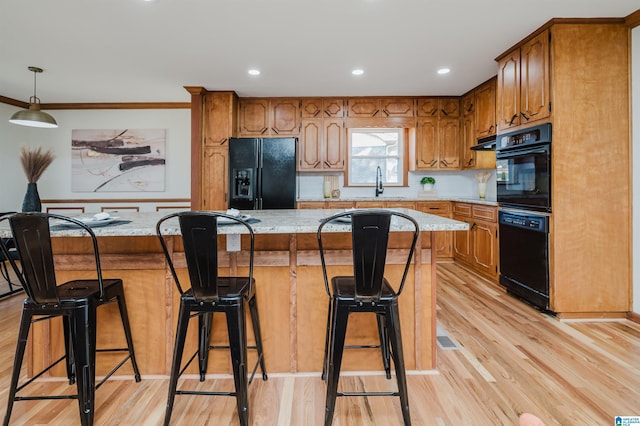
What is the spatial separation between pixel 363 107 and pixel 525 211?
276 cm

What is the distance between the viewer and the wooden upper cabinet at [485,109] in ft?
14.1

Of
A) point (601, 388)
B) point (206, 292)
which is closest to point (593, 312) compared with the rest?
point (601, 388)

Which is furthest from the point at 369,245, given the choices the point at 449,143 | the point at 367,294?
the point at 449,143

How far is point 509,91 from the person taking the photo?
3414 mm

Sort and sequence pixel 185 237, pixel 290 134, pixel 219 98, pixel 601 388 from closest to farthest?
pixel 185 237
pixel 601 388
pixel 219 98
pixel 290 134

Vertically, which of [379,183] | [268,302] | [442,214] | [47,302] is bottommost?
[268,302]

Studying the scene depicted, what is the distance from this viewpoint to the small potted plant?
17.5 feet

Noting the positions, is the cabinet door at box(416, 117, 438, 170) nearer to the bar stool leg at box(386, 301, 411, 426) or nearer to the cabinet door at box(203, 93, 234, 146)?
the cabinet door at box(203, 93, 234, 146)

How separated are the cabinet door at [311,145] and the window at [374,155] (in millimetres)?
611

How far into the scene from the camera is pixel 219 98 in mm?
4727

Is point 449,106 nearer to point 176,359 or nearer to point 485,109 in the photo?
point 485,109

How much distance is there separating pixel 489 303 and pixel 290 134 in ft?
11.1

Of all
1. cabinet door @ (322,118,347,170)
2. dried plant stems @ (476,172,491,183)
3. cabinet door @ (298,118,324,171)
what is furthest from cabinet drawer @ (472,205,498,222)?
cabinet door @ (298,118,324,171)

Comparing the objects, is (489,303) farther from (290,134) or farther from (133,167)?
(133,167)
